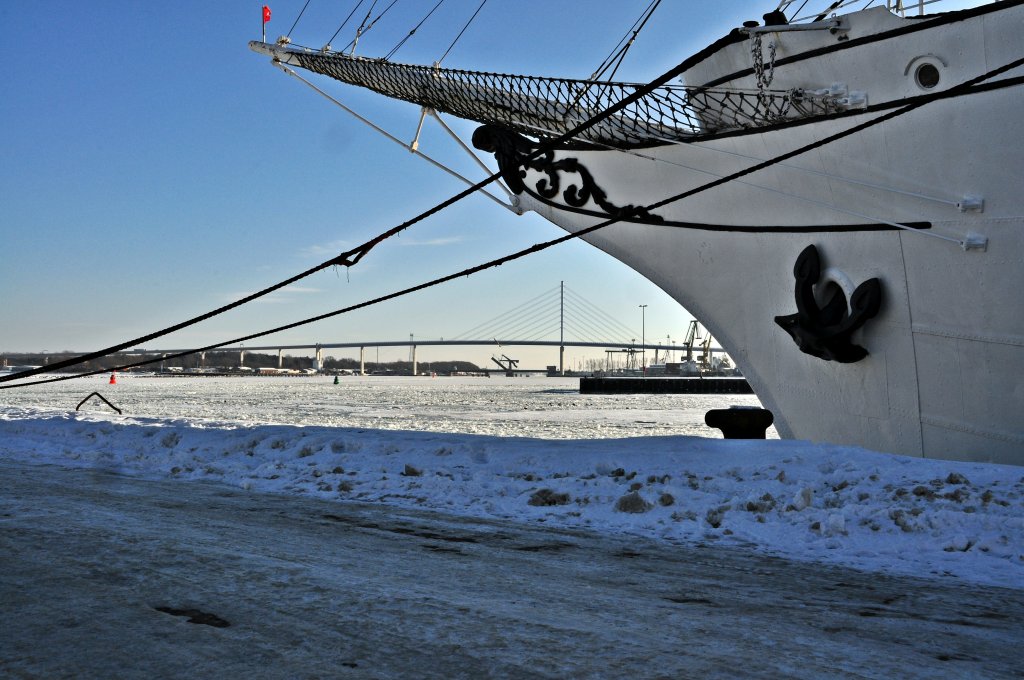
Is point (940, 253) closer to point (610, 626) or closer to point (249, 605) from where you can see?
point (610, 626)

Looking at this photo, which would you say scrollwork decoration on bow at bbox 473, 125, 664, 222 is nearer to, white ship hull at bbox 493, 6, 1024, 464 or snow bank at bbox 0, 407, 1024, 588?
white ship hull at bbox 493, 6, 1024, 464

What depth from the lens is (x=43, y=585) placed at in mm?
3676

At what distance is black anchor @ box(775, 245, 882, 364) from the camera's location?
343 inches

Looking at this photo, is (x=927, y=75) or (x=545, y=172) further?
(x=545, y=172)

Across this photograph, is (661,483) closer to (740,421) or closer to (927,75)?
(740,421)

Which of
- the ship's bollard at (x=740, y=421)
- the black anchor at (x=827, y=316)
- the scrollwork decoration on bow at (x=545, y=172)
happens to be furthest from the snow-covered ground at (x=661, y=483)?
the scrollwork decoration on bow at (x=545, y=172)

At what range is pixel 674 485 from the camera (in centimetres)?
655

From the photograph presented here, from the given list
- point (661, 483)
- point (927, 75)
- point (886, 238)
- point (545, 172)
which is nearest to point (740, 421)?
point (886, 238)

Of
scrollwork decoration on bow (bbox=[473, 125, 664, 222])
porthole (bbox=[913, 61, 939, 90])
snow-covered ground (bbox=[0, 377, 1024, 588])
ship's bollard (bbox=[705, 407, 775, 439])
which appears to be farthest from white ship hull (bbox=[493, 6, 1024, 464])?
snow-covered ground (bbox=[0, 377, 1024, 588])

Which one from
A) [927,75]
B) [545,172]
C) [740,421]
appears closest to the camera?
[927,75]

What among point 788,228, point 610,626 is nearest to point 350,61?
point 788,228

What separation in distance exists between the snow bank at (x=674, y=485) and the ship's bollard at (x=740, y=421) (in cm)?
95

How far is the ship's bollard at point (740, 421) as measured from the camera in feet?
31.1

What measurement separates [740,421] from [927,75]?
3.81 m
